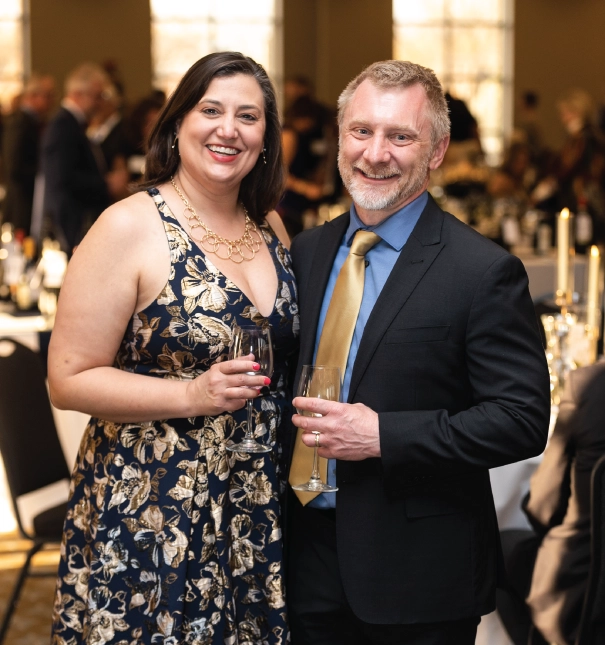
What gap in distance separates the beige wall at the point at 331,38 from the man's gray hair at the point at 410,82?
11943 mm

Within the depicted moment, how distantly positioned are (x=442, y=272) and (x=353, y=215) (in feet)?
0.97

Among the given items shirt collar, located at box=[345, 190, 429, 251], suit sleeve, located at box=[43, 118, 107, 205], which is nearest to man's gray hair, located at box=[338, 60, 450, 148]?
shirt collar, located at box=[345, 190, 429, 251]

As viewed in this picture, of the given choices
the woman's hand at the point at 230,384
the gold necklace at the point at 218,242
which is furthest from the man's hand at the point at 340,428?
the gold necklace at the point at 218,242

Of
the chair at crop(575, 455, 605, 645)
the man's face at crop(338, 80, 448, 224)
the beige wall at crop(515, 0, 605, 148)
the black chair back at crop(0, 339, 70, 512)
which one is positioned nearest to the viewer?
the man's face at crop(338, 80, 448, 224)

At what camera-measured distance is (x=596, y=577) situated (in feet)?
7.78

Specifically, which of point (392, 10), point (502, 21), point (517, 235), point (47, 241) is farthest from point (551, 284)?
point (502, 21)

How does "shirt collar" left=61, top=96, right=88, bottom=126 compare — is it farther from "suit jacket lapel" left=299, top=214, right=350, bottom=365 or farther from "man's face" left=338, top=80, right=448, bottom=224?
"man's face" left=338, top=80, right=448, bottom=224

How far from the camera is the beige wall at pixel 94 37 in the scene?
42.3 feet

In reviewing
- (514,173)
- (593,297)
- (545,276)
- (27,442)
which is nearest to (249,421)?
(27,442)

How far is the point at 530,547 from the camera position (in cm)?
284

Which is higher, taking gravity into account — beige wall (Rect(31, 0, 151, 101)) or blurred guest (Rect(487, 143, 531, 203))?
beige wall (Rect(31, 0, 151, 101))

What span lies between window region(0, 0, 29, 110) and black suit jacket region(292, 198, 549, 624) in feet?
40.1

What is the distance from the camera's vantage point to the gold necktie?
77.4 inches

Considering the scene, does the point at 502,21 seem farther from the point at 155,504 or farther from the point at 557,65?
the point at 155,504
